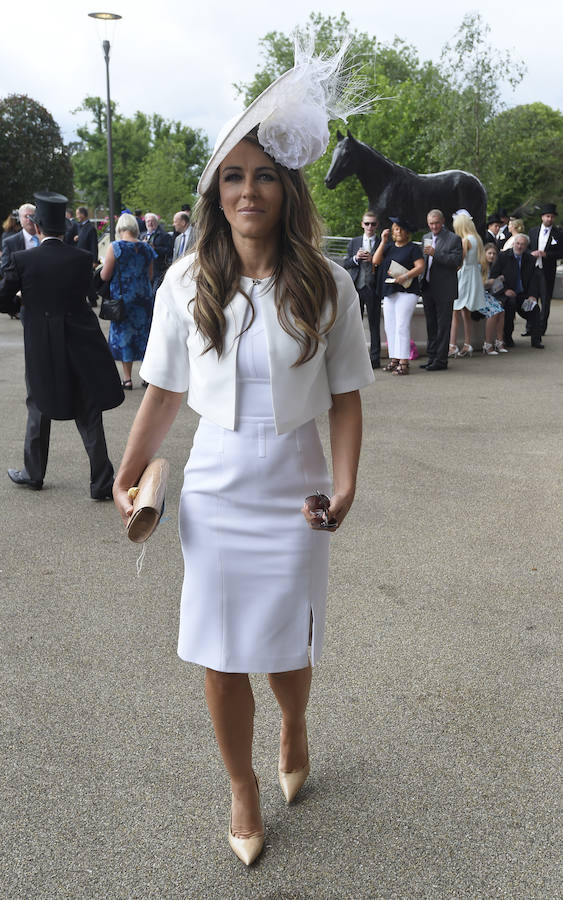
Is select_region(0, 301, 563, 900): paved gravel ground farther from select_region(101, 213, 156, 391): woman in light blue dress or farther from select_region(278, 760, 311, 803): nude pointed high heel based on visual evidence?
select_region(101, 213, 156, 391): woman in light blue dress

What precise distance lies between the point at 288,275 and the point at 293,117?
15.9 inches

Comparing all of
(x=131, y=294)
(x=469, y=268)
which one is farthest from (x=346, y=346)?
(x=469, y=268)

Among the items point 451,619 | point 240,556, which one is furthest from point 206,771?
point 451,619

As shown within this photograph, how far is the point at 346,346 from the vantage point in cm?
253

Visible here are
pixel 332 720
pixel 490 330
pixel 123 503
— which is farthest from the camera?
pixel 490 330

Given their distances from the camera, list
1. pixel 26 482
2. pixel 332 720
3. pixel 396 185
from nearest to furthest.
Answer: pixel 332 720 < pixel 26 482 < pixel 396 185

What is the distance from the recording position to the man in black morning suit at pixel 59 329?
20.1 feet

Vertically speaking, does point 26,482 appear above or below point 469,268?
below

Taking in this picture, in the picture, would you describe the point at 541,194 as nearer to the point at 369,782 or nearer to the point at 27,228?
the point at 27,228

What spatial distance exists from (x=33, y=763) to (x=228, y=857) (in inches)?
33.3

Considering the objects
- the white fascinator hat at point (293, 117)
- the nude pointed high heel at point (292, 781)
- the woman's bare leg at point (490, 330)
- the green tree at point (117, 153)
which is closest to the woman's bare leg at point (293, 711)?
the nude pointed high heel at point (292, 781)

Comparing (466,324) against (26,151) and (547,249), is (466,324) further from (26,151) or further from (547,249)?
(26,151)

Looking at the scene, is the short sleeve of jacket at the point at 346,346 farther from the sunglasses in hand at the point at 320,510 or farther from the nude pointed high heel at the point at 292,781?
the nude pointed high heel at the point at 292,781

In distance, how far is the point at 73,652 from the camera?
3.98 m
